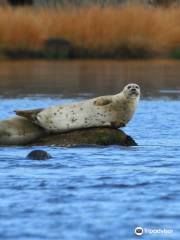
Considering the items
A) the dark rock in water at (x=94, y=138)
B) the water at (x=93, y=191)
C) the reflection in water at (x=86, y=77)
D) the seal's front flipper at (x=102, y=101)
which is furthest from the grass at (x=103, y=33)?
the dark rock in water at (x=94, y=138)

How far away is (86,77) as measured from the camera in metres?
27.5

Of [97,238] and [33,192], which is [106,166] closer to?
[33,192]

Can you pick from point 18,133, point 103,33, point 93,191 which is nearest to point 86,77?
point 103,33

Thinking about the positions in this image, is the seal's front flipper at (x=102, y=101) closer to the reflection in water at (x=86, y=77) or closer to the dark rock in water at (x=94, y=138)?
the dark rock in water at (x=94, y=138)

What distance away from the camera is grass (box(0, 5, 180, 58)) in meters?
33.9

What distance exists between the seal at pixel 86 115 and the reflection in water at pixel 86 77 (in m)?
9.07

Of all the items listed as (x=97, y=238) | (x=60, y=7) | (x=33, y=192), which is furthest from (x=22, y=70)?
(x=97, y=238)

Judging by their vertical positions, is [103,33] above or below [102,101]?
below

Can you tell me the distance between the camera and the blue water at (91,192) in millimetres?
8484

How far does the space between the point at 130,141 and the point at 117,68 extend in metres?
17.3

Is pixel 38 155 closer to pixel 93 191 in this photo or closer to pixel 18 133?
pixel 18 133

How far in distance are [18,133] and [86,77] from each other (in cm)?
1431

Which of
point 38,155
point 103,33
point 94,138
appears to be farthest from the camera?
point 103,33

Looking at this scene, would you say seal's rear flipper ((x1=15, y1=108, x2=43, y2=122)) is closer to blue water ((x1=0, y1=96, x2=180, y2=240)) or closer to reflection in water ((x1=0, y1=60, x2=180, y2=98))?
blue water ((x1=0, y1=96, x2=180, y2=240))
